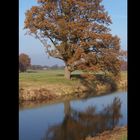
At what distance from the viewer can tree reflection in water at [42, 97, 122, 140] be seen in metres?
2.36

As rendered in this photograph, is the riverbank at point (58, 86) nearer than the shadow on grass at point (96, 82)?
Yes

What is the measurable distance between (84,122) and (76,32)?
2.89ft

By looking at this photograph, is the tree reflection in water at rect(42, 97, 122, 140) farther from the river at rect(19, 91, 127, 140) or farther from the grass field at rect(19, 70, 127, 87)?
the grass field at rect(19, 70, 127, 87)

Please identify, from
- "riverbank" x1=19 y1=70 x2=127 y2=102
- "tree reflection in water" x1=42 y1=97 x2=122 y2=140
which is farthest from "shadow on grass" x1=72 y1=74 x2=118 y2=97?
"tree reflection in water" x1=42 y1=97 x2=122 y2=140

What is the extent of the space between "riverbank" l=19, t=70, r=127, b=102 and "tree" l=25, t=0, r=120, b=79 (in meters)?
0.14

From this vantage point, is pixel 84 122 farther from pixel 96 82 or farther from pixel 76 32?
pixel 76 32

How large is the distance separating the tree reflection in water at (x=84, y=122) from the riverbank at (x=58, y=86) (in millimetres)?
139

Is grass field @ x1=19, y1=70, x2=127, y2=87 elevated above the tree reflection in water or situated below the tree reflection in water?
above

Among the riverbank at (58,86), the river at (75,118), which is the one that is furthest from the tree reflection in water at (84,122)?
the riverbank at (58,86)

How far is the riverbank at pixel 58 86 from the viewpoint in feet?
7.52

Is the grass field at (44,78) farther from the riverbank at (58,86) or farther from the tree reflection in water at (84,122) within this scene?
the tree reflection in water at (84,122)
